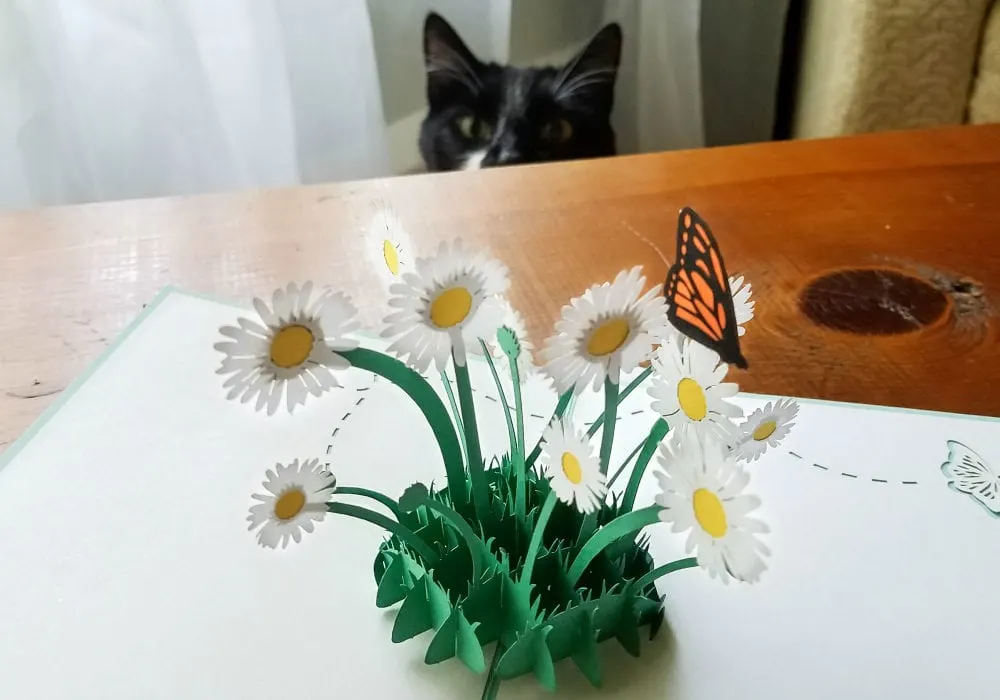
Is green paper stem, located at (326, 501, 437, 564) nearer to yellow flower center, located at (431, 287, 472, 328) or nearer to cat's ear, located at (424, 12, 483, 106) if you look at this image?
yellow flower center, located at (431, 287, 472, 328)

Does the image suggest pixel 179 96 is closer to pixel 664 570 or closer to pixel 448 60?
pixel 448 60

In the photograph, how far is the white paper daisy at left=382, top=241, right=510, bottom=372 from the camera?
27cm

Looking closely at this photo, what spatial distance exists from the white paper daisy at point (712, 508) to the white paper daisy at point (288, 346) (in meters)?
0.11

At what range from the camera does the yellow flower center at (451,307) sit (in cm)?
28

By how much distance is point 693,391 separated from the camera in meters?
0.29

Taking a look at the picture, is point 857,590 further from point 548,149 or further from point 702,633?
point 548,149

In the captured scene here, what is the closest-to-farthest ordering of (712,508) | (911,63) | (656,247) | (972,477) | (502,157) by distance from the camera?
(712,508) < (972,477) < (656,247) < (502,157) < (911,63)

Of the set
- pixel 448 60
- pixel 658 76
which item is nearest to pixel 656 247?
pixel 448 60

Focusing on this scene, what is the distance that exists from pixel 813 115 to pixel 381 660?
3.72 ft

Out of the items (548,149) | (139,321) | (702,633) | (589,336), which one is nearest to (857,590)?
(702,633)

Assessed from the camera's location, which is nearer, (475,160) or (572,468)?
(572,468)

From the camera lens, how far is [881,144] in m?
0.80

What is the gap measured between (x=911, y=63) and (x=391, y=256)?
969mm

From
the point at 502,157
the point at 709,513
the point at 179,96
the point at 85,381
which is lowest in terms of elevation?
the point at 709,513
